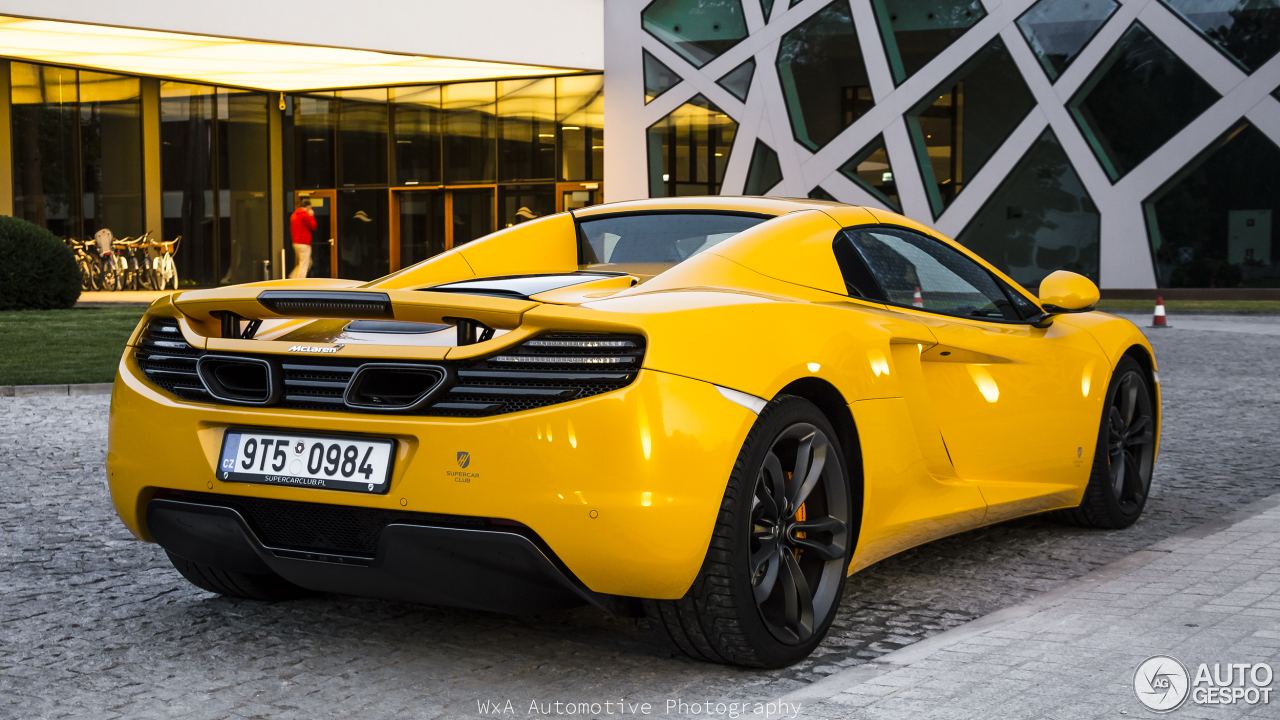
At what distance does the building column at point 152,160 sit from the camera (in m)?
31.0

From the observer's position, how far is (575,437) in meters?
3.01

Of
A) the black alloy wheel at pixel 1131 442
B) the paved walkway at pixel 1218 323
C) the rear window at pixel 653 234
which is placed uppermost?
the rear window at pixel 653 234

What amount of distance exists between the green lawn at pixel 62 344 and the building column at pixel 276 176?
15206 millimetres

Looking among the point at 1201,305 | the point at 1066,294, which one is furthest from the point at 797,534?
the point at 1201,305

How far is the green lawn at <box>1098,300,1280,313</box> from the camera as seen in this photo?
24.2m

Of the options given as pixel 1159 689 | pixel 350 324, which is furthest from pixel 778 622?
pixel 350 324

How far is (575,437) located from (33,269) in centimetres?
1849

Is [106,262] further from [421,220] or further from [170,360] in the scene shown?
[170,360]

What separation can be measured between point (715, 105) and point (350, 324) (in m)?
28.3

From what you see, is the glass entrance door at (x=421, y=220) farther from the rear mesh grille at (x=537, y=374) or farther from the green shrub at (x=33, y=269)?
the rear mesh grille at (x=537, y=374)

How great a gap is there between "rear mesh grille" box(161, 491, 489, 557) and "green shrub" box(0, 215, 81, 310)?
57.2 ft

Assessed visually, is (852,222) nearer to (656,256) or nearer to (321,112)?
(656,256)

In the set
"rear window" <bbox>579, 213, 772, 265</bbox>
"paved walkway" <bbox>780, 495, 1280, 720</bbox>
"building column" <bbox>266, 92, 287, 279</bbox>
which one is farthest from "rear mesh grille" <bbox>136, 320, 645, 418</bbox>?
"building column" <bbox>266, 92, 287, 279</bbox>

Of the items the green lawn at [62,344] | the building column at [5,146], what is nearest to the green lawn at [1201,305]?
the green lawn at [62,344]
